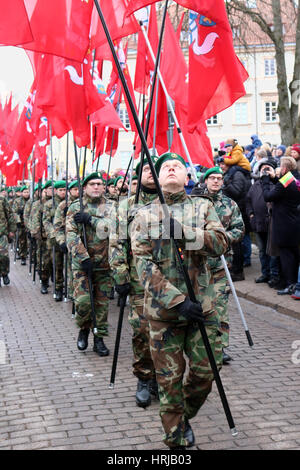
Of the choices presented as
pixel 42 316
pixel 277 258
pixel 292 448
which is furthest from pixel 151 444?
pixel 277 258

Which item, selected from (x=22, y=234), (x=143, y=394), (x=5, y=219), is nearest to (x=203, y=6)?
(x=143, y=394)

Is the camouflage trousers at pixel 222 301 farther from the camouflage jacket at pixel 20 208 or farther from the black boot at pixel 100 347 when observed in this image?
the camouflage jacket at pixel 20 208

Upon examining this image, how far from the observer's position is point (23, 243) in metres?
18.1

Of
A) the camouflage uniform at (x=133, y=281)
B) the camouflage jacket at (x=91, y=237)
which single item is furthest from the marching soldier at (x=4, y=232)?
the camouflage uniform at (x=133, y=281)

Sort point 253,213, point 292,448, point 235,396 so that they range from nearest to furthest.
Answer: point 292,448 → point 235,396 → point 253,213

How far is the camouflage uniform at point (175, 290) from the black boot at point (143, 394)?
1.11 metres

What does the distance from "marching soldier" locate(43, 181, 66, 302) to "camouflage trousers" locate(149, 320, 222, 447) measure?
7231 millimetres

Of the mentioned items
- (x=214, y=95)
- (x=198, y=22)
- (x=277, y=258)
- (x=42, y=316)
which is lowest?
(x=42, y=316)

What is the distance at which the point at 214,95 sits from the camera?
21.3 ft

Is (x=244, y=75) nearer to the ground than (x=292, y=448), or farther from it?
farther from it

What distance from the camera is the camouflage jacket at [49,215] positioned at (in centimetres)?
1182

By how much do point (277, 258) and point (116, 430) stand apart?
669 cm

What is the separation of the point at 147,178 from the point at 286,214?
492 centimetres

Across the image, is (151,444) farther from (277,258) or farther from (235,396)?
(277,258)
